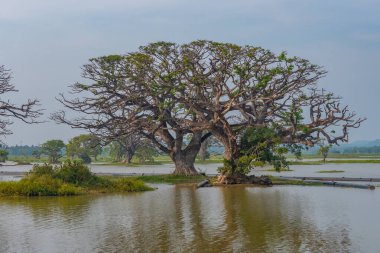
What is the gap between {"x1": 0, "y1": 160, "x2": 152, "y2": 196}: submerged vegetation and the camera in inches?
1383

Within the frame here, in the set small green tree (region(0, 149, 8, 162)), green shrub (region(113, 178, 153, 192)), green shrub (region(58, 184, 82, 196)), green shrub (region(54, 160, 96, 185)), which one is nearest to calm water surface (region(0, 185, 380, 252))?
green shrub (region(58, 184, 82, 196))

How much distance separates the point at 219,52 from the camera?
152ft

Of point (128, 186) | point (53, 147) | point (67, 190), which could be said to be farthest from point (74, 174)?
point (53, 147)

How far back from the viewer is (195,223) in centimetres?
2192

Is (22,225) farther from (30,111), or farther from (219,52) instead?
(219,52)

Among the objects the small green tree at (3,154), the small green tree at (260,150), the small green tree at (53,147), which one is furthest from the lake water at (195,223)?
the small green tree at (53,147)

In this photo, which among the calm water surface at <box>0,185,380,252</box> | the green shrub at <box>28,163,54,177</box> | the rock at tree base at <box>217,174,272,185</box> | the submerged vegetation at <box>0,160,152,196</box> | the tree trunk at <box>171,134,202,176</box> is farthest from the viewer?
the tree trunk at <box>171,134,202,176</box>

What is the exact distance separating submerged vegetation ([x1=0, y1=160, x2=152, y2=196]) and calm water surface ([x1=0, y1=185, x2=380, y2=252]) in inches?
76.3

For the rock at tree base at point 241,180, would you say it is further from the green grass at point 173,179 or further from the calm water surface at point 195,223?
the calm water surface at point 195,223

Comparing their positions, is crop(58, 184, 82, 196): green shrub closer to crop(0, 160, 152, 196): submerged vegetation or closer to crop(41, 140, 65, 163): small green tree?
crop(0, 160, 152, 196): submerged vegetation

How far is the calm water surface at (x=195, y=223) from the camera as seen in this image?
17094 millimetres

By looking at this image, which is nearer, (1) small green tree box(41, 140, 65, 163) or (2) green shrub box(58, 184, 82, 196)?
(2) green shrub box(58, 184, 82, 196)

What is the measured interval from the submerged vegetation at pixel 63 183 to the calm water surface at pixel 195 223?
194 cm

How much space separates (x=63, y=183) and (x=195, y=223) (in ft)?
58.6
